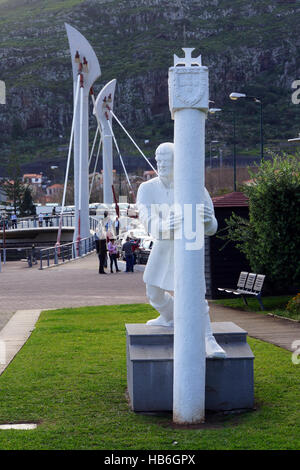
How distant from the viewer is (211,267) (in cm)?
1769

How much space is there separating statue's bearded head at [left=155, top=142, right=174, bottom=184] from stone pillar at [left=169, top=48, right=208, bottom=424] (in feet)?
2.01

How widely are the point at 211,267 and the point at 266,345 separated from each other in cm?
716

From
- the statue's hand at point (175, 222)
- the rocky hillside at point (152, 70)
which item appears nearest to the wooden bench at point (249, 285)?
the statue's hand at point (175, 222)

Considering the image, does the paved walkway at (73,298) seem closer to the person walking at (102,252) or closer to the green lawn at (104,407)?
the person walking at (102,252)

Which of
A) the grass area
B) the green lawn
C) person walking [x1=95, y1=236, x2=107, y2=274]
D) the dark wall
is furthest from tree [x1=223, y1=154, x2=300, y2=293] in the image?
person walking [x1=95, y1=236, x2=107, y2=274]

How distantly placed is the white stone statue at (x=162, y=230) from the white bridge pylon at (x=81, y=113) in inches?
1429

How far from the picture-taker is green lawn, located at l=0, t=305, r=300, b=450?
5.99 metres

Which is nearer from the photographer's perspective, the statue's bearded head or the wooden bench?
the statue's bearded head

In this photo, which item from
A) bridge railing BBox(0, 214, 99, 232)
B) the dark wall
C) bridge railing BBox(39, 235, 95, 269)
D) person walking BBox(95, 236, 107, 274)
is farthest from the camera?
bridge railing BBox(0, 214, 99, 232)

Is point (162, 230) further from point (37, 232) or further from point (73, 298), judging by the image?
point (37, 232)

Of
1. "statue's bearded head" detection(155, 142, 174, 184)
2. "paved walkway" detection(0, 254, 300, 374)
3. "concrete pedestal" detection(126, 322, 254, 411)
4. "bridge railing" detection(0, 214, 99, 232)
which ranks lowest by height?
"paved walkway" detection(0, 254, 300, 374)

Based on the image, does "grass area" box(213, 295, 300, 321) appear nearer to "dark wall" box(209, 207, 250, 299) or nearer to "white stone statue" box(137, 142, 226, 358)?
"dark wall" box(209, 207, 250, 299)

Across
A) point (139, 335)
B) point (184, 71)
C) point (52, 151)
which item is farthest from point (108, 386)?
point (52, 151)
